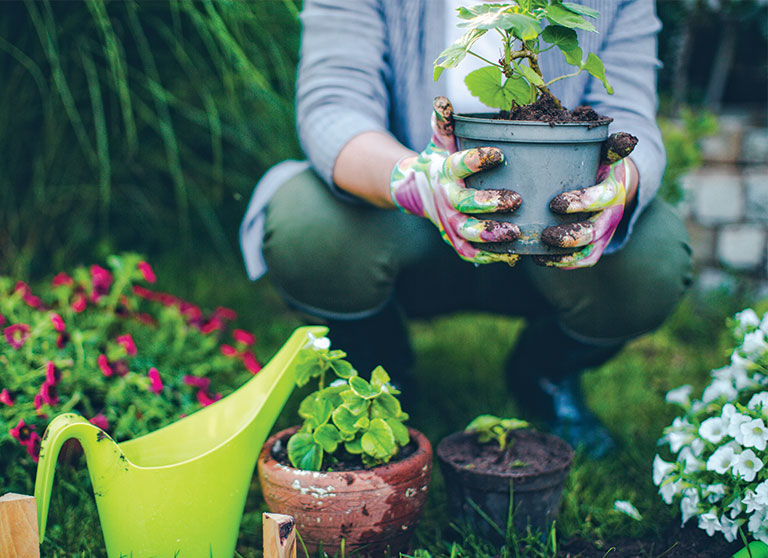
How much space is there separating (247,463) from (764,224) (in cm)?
210

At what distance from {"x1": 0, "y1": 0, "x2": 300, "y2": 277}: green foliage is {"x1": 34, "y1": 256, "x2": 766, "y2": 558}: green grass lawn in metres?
0.24

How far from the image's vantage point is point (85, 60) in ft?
5.65

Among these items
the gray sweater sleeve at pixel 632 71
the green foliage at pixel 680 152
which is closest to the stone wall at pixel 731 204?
the green foliage at pixel 680 152

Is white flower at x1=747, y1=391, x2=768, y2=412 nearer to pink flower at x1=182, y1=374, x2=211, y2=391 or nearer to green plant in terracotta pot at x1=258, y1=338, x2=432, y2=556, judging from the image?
green plant in terracotta pot at x1=258, y1=338, x2=432, y2=556

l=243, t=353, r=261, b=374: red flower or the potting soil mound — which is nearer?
the potting soil mound

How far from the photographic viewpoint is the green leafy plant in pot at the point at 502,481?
103 centimetres

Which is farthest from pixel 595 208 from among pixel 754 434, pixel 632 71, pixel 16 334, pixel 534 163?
pixel 16 334

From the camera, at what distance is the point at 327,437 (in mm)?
971

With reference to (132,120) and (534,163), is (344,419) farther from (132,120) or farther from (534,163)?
(132,120)

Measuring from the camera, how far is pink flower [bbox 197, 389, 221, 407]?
1.33m

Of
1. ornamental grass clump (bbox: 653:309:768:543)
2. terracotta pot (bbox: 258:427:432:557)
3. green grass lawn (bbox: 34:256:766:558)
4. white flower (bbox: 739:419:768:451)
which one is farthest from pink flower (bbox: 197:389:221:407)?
white flower (bbox: 739:419:768:451)

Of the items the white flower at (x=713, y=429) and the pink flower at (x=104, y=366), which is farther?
the pink flower at (x=104, y=366)

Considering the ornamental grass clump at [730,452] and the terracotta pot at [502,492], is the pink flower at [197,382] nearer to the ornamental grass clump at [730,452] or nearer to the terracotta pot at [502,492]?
the terracotta pot at [502,492]

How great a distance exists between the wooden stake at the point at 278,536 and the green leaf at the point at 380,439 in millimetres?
171
